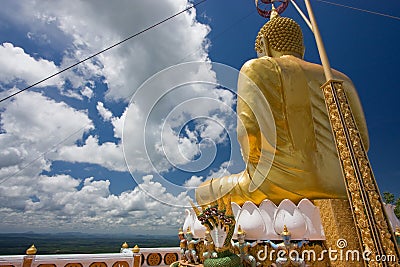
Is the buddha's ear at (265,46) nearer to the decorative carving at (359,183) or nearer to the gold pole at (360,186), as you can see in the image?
the gold pole at (360,186)

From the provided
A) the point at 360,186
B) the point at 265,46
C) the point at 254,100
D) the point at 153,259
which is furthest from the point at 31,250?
the point at 265,46

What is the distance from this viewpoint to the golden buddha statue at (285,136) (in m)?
4.38

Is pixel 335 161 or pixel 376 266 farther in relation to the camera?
pixel 335 161

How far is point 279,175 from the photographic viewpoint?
14.7 ft

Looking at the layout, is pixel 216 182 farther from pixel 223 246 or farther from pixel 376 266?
pixel 376 266

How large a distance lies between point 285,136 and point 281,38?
114 inches

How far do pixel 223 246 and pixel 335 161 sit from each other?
260 centimetres

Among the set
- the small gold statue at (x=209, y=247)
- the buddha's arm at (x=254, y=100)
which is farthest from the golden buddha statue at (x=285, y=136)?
the small gold statue at (x=209, y=247)

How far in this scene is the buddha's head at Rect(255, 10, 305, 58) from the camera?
6273mm

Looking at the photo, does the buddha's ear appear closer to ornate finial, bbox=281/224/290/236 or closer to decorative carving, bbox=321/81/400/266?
decorative carving, bbox=321/81/400/266

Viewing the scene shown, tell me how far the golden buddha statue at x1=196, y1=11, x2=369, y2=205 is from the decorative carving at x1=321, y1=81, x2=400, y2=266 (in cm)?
149


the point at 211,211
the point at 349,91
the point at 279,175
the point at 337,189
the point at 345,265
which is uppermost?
the point at 349,91

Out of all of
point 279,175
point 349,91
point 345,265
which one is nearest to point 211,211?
point 279,175

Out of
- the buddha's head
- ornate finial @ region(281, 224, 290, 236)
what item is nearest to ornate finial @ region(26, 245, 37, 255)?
ornate finial @ region(281, 224, 290, 236)
